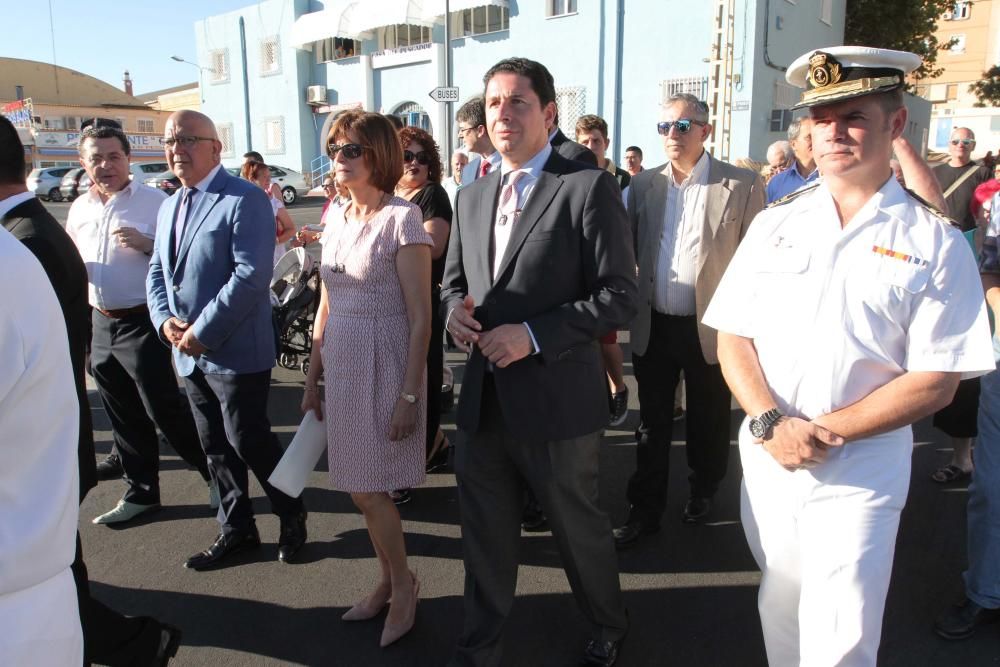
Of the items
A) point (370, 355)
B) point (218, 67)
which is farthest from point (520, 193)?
point (218, 67)

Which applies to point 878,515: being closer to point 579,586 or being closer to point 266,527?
point 579,586

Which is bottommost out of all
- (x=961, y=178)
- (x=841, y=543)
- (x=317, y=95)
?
(x=841, y=543)

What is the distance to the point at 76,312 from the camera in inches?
97.0

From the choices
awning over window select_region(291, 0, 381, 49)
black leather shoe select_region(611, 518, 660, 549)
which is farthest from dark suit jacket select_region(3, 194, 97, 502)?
awning over window select_region(291, 0, 381, 49)

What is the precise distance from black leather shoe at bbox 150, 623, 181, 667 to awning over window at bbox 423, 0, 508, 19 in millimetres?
20985

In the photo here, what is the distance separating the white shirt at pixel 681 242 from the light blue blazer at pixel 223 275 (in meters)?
1.89

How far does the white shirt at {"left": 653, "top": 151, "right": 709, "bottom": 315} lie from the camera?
11.1ft

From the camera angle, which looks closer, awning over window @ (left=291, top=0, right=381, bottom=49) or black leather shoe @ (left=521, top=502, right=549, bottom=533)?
black leather shoe @ (left=521, top=502, right=549, bottom=533)

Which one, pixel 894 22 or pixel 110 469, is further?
pixel 894 22

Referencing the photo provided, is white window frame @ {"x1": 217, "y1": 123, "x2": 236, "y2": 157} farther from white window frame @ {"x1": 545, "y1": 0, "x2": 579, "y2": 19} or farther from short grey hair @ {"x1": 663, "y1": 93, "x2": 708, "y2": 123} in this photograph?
short grey hair @ {"x1": 663, "y1": 93, "x2": 708, "y2": 123}

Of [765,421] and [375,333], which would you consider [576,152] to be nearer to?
[375,333]

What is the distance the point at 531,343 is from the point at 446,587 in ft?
5.02

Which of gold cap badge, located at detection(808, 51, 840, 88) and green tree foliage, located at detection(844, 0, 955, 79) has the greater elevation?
green tree foliage, located at detection(844, 0, 955, 79)

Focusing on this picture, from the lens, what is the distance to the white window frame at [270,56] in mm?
28016
